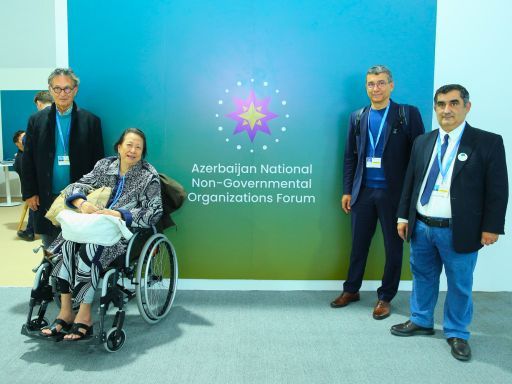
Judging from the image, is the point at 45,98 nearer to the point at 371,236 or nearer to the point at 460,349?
the point at 371,236

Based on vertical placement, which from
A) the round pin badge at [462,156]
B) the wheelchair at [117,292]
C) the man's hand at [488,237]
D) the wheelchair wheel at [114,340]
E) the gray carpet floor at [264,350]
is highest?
the round pin badge at [462,156]

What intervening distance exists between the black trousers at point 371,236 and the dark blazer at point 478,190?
68cm

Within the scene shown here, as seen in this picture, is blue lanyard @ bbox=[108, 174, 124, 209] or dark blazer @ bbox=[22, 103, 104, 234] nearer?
blue lanyard @ bbox=[108, 174, 124, 209]

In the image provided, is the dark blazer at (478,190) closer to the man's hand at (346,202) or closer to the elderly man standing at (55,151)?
the man's hand at (346,202)

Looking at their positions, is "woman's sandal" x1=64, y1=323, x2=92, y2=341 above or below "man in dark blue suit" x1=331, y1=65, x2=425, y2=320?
below

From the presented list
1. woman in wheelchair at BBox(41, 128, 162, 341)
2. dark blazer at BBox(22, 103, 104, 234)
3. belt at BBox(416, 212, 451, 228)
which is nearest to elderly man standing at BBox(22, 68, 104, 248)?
dark blazer at BBox(22, 103, 104, 234)

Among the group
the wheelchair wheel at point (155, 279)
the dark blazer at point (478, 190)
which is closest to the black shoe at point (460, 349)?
the dark blazer at point (478, 190)

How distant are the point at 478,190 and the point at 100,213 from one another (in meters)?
2.15

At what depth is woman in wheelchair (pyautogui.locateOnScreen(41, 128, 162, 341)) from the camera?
106 inches

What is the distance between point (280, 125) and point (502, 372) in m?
2.21

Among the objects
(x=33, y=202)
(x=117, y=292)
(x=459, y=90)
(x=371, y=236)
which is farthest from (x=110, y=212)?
(x=459, y=90)

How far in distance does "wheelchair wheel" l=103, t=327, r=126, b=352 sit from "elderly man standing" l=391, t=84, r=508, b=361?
1696mm

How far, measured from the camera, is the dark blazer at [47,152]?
329 cm

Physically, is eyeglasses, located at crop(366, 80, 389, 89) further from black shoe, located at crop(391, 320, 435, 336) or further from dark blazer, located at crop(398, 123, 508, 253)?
black shoe, located at crop(391, 320, 435, 336)
